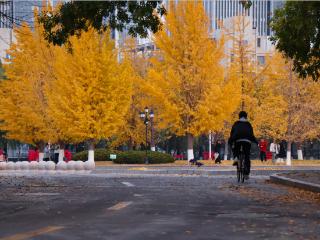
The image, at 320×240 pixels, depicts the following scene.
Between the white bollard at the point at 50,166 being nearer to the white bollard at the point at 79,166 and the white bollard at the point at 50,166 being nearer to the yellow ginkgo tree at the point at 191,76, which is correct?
the white bollard at the point at 79,166

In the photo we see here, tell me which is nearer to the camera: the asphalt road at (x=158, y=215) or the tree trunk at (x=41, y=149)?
the asphalt road at (x=158, y=215)

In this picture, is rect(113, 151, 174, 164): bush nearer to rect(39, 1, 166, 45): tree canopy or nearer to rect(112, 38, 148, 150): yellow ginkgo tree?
rect(112, 38, 148, 150): yellow ginkgo tree

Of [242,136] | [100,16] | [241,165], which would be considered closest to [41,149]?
[241,165]

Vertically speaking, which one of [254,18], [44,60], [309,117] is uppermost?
[254,18]

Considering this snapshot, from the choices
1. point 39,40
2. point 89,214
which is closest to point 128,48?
point 39,40

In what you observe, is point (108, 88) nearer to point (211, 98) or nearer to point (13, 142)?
point (211, 98)

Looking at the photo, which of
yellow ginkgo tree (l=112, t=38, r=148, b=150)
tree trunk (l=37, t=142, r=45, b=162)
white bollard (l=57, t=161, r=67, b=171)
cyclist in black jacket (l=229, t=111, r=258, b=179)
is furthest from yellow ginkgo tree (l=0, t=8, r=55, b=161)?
cyclist in black jacket (l=229, t=111, r=258, b=179)

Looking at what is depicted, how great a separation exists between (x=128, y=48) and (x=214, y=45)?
1448 centimetres

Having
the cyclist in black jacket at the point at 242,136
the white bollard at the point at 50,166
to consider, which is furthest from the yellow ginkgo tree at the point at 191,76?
the cyclist in black jacket at the point at 242,136

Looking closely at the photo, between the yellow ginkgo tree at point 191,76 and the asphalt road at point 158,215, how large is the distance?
32.0 m

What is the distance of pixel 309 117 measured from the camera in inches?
2082

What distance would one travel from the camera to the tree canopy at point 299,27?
16.1 meters

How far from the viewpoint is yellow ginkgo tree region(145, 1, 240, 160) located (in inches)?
1868

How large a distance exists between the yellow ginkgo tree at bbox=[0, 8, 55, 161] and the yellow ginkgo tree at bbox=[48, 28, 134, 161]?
8.40 ft
